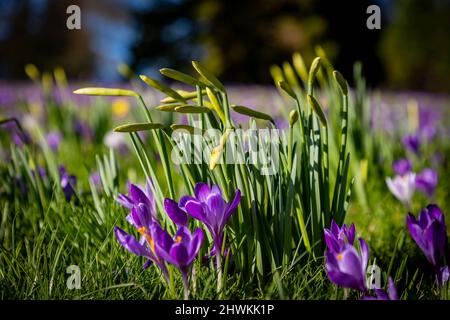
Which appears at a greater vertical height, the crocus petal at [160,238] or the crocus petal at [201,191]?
the crocus petal at [201,191]

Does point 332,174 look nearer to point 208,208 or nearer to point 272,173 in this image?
point 272,173

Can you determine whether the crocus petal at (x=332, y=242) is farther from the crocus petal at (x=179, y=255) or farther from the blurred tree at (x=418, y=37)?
the blurred tree at (x=418, y=37)

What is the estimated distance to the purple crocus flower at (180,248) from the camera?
80 cm

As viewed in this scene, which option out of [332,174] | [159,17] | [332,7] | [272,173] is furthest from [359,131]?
[159,17]

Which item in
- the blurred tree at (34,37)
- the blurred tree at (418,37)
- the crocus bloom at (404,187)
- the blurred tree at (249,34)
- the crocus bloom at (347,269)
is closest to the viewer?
the crocus bloom at (347,269)

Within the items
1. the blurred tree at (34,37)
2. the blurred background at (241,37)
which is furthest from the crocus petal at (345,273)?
the blurred tree at (34,37)

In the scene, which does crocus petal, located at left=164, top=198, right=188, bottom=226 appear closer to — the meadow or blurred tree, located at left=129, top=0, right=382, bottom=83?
the meadow

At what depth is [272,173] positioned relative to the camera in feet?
3.32

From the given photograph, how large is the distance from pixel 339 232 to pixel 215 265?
10.4 inches

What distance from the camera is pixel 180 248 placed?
2.60 ft

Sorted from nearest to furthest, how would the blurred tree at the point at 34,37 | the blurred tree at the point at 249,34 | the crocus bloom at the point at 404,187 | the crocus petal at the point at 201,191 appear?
1. the crocus petal at the point at 201,191
2. the crocus bloom at the point at 404,187
3. the blurred tree at the point at 249,34
4. the blurred tree at the point at 34,37

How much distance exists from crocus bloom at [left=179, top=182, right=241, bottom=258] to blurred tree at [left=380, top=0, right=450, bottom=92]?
16.2 metres

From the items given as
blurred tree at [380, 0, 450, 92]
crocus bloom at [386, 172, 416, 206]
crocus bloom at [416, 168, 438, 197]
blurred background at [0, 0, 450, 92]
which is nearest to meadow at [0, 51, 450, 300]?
crocus bloom at [386, 172, 416, 206]

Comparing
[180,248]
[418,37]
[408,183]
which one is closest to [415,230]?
[180,248]
